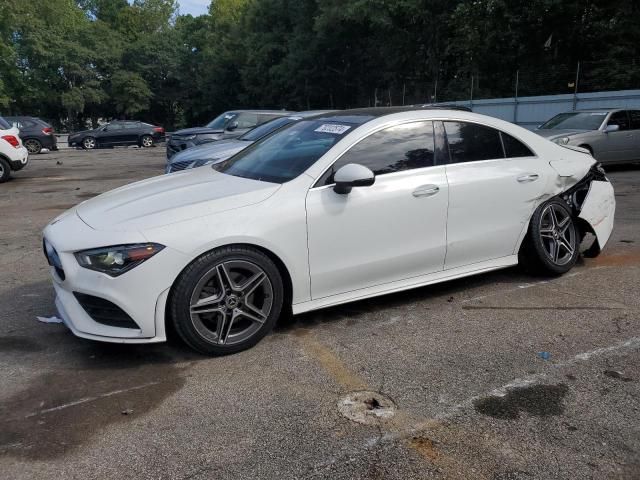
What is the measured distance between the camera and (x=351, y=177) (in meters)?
3.93

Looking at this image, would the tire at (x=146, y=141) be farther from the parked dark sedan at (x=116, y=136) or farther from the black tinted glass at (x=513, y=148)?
the black tinted glass at (x=513, y=148)

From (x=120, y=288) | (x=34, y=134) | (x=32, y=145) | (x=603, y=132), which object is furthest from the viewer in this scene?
(x=32, y=145)

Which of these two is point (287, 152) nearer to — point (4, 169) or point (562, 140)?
point (562, 140)

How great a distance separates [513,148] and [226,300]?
2.83m

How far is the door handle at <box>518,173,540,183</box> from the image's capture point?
16.0 feet

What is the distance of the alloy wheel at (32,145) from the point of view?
2384 centimetres

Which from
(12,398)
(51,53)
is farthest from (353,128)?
(51,53)

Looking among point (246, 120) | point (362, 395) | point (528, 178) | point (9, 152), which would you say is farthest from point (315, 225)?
point (9, 152)

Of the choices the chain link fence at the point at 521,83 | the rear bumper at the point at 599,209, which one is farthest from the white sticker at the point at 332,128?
the chain link fence at the point at 521,83

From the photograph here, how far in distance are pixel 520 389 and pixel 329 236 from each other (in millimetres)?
1534

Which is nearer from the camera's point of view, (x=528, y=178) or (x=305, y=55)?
(x=528, y=178)

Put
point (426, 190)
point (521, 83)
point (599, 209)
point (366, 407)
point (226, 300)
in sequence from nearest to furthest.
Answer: point (366, 407), point (226, 300), point (426, 190), point (599, 209), point (521, 83)

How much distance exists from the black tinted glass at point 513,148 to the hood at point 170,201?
215 cm

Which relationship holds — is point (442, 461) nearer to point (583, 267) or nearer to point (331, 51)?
point (583, 267)
